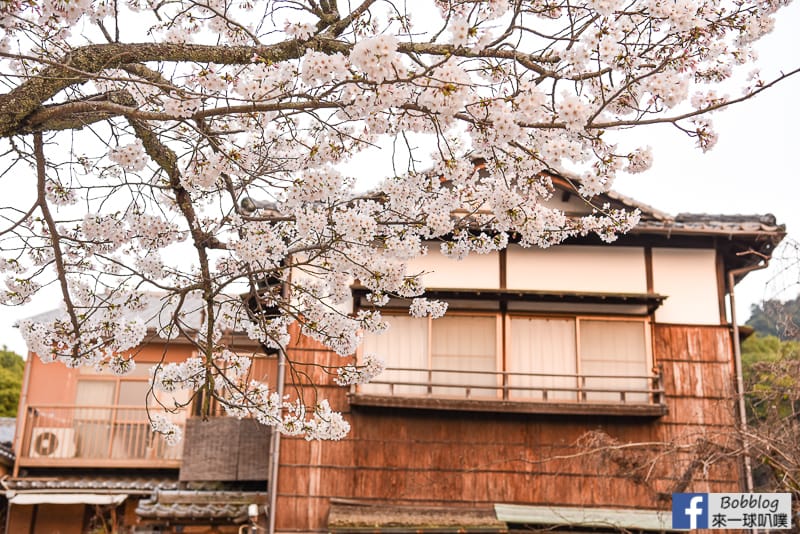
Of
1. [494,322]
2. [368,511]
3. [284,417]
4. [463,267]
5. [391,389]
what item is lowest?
[368,511]

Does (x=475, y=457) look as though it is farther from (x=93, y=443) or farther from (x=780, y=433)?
(x=93, y=443)

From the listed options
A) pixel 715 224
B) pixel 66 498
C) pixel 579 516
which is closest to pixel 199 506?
pixel 66 498

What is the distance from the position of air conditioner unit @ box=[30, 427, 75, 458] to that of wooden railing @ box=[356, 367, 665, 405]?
22.3ft

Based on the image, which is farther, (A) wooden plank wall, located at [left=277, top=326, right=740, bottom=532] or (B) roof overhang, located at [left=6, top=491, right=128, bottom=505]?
(B) roof overhang, located at [left=6, top=491, right=128, bottom=505]

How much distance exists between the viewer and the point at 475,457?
10852mm

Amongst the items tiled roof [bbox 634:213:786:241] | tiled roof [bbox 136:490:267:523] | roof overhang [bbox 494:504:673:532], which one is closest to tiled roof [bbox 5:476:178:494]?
tiled roof [bbox 136:490:267:523]

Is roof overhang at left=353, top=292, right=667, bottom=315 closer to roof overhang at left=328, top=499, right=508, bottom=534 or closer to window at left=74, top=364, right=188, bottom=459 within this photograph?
roof overhang at left=328, top=499, right=508, bottom=534

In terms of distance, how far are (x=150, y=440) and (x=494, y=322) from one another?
23.4 ft

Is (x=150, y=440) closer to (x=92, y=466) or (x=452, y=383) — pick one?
(x=92, y=466)

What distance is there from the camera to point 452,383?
10992 mm

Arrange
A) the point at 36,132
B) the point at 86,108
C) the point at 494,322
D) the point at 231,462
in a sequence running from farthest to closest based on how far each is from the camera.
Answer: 1. the point at 231,462
2. the point at 494,322
3. the point at 36,132
4. the point at 86,108

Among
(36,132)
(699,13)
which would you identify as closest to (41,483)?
(36,132)

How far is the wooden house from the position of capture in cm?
1060

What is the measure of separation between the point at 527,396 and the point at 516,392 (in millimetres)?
152
